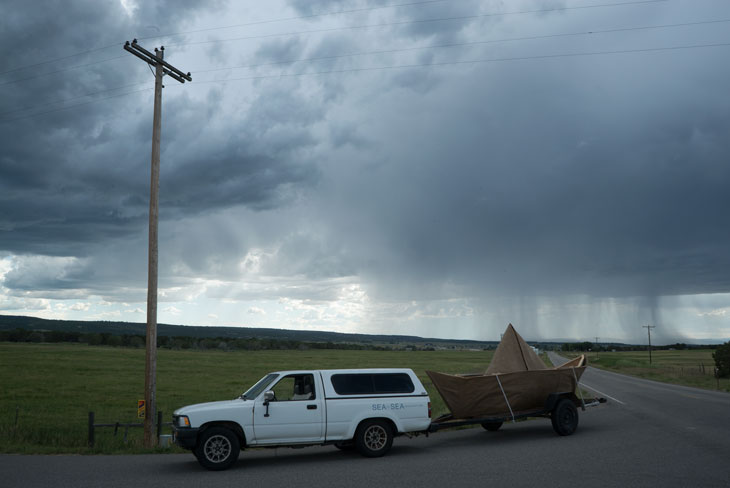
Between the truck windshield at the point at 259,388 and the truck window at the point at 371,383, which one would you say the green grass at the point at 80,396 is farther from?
the truck window at the point at 371,383

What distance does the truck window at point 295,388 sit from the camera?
13.2m

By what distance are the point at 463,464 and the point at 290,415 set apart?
387 centimetres

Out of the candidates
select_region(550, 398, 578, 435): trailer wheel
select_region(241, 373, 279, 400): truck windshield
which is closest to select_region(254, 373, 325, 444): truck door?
select_region(241, 373, 279, 400): truck windshield

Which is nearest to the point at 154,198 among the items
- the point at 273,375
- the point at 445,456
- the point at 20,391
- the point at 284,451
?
the point at 273,375

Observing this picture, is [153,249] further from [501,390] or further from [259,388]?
[501,390]

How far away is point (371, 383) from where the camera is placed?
13891mm

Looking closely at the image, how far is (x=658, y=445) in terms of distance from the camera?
1373 centimetres

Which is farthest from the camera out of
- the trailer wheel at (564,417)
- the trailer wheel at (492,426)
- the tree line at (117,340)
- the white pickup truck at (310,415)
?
the tree line at (117,340)

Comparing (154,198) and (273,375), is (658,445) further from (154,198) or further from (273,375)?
(154,198)

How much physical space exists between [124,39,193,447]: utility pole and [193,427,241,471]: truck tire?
4346mm

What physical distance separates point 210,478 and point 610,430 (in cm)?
1174

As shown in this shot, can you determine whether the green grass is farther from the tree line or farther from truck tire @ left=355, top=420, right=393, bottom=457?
the tree line

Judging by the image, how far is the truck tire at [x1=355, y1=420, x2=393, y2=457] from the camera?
13.3 metres

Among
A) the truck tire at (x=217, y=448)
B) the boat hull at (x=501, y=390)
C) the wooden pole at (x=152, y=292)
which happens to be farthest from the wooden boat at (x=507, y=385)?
the wooden pole at (x=152, y=292)
